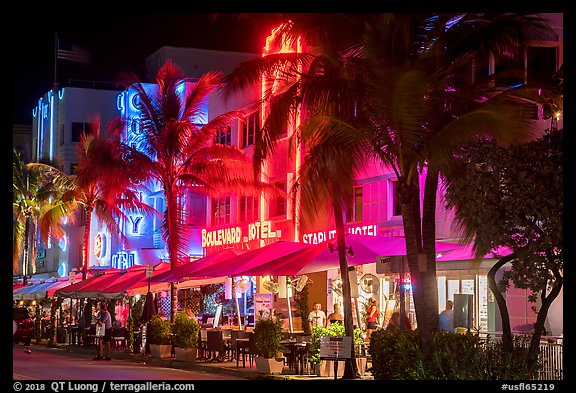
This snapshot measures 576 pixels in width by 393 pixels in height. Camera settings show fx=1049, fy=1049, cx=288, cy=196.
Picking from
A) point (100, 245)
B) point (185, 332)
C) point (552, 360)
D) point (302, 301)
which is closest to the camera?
point (552, 360)

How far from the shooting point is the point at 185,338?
32.9m

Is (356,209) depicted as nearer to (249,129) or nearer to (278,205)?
(278,205)

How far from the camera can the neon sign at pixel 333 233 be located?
35406mm

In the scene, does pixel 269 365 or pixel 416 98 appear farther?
pixel 269 365

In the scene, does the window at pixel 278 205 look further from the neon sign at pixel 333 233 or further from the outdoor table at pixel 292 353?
the outdoor table at pixel 292 353

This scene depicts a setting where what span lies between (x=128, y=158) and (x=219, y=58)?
33.0m

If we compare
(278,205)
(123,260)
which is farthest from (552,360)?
(123,260)

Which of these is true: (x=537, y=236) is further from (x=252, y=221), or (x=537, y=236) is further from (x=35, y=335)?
(x=35, y=335)

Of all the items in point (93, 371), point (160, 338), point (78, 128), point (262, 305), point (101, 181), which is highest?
point (78, 128)

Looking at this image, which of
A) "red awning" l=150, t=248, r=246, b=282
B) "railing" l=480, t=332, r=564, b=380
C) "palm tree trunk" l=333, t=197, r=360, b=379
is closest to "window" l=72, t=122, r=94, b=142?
"red awning" l=150, t=248, r=246, b=282

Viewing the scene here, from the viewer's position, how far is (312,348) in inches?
1017

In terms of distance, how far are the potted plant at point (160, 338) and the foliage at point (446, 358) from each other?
1530cm

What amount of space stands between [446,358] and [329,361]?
7269 mm

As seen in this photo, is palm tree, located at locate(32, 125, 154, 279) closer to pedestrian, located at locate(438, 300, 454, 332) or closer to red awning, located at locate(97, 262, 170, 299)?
red awning, located at locate(97, 262, 170, 299)
